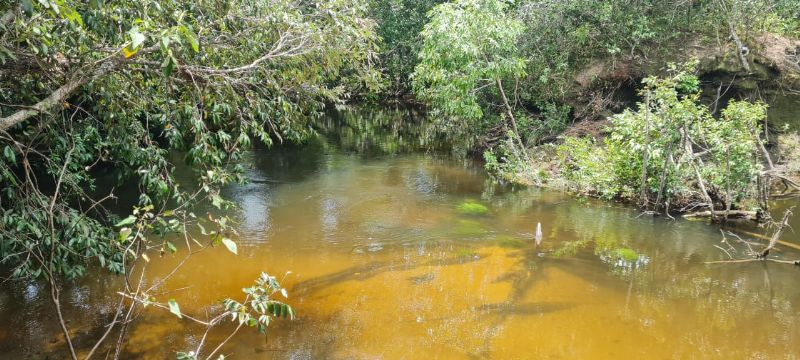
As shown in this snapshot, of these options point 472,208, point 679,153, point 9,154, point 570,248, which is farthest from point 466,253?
point 9,154

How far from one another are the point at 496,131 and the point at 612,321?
36.0 ft

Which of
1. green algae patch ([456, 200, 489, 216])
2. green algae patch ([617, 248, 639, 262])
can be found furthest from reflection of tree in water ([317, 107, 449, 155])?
green algae patch ([617, 248, 639, 262])

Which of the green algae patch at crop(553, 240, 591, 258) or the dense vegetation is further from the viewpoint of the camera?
the green algae patch at crop(553, 240, 591, 258)

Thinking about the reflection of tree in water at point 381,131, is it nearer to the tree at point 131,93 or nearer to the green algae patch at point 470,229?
the green algae patch at point 470,229

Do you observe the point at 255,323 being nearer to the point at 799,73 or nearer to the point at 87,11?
the point at 87,11

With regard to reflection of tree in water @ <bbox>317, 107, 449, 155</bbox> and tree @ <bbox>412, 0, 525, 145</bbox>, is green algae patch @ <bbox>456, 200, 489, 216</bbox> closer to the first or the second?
tree @ <bbox>412, 0, 525, 145</bbox>

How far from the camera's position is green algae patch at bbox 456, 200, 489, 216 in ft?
35.8

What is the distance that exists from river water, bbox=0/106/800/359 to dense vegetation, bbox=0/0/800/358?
0.57m

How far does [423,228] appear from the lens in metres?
9.86

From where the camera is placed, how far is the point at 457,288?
736cm

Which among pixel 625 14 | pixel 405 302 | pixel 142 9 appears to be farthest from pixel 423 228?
pixel 625 14

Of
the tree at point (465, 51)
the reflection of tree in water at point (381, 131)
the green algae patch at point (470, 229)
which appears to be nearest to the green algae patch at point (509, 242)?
the green algae patch at point (470, 229)

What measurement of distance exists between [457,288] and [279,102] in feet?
11.7

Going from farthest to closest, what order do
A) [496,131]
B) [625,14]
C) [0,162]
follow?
[496,131], [625,14], [0,162]
